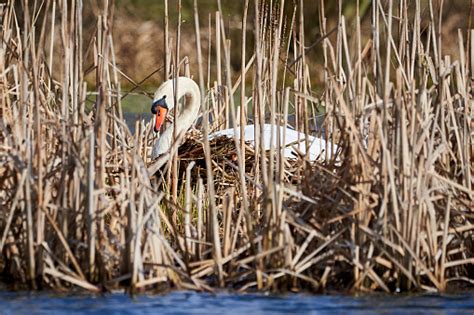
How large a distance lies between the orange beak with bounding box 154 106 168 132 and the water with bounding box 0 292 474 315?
4.31 m

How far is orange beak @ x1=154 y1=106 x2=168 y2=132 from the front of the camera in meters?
10.4

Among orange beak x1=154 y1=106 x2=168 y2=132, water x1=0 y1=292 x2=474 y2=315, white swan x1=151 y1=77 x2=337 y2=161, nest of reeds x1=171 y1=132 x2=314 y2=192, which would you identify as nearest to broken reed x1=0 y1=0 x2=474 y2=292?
water x1=0 y1=292 x2=474 y2=315

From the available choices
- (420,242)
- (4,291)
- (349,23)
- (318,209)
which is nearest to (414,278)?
(420,242)

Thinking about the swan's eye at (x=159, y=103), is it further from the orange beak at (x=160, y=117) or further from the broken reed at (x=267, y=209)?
the broken reed at (x=267, y=209)

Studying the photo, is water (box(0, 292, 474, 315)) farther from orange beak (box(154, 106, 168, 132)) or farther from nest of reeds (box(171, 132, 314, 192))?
orange beak (box(154, 106, 168, 132))

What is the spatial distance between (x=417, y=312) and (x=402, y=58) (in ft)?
5.17

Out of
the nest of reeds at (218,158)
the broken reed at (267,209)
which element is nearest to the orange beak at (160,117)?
the nest of reeds at (218,158)

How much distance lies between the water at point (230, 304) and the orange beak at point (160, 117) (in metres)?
4.31

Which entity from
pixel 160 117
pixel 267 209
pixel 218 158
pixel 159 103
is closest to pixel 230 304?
pixel 267 209

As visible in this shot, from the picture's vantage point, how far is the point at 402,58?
273 inches

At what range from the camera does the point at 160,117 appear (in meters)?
10.5

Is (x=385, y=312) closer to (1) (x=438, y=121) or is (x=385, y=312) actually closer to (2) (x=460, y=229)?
(2) (x=460, y=229)

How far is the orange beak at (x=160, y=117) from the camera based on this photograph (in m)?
10.4

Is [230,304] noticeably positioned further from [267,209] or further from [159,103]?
[159,103]
